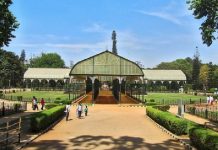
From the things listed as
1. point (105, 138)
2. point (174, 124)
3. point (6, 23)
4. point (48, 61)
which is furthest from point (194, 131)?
point (48, 61)

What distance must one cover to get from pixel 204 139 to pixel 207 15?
16.2m

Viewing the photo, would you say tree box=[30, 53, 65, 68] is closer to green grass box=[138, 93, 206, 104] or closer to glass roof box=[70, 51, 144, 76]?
green grass box=[138, 93, 206, 104]

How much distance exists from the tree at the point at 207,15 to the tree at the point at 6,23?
46.8 feet

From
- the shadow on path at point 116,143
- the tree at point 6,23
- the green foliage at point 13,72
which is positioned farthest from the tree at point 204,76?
the shadow on path at point 116,143

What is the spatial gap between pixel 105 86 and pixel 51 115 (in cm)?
14668

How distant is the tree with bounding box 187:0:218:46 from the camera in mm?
29734

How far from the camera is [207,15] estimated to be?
101 feet

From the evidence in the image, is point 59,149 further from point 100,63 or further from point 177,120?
point 100,63

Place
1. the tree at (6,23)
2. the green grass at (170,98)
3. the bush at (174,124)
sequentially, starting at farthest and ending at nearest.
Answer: the green grass at (170,98)
the tree at (6,23)
the bush at (174,124)

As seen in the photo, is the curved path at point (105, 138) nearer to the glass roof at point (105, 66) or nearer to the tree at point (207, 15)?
the tree at point (207, 15)

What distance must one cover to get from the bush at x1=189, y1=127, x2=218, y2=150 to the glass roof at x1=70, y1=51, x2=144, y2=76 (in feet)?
126

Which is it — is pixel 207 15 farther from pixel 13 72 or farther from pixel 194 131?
pixel 13 72

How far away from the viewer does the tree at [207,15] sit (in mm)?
29734

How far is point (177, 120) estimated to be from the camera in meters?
24.4
